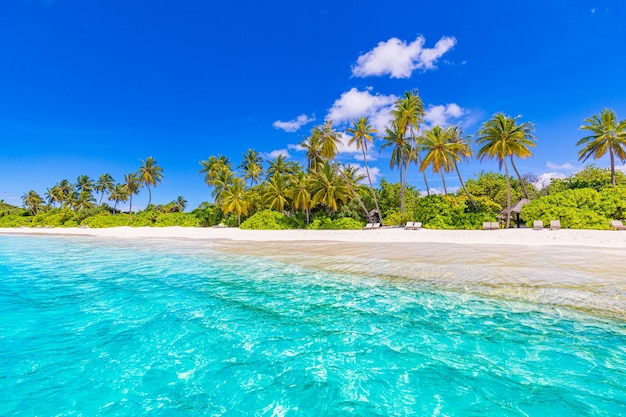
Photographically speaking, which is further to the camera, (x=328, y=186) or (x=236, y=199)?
(x=236, y=199)

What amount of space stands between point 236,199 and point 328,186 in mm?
12293

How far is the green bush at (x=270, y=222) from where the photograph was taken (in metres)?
33.9

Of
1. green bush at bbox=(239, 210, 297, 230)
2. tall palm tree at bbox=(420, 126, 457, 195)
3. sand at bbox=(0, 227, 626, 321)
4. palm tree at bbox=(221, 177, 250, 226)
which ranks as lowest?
sand at bbox=(0, 227, 626, 321)

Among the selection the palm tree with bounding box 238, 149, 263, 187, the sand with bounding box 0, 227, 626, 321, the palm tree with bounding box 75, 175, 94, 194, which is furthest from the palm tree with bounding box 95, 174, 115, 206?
the sand with bounding box 0, 227, 626, 321

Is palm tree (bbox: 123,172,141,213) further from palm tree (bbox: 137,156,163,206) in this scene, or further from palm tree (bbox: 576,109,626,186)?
palm tree (bbox: 576,109,626,186)

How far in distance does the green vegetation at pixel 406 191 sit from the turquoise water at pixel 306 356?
2126 centimetres

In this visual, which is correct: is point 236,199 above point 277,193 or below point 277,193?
below

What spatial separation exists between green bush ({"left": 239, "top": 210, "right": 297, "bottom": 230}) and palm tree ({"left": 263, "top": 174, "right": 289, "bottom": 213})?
0.92 m

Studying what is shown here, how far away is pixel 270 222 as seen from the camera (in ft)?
112

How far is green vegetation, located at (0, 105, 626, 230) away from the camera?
75.4 feet

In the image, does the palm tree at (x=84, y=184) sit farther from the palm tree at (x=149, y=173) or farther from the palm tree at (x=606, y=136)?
the palm tree at (x=606, y=136)

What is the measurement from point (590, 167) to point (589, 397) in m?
53.2

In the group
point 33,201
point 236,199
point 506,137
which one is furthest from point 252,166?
point 33,201

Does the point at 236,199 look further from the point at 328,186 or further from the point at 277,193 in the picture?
the point at 328,186
